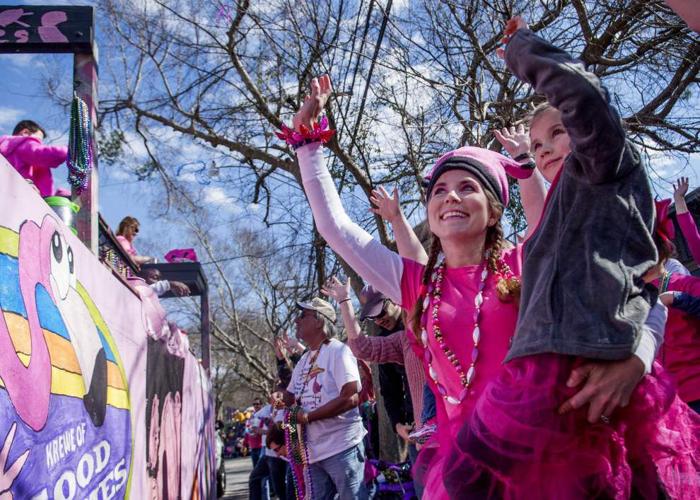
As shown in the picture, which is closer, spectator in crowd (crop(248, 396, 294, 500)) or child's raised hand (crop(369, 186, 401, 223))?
child's raised hand (crop(369, 186, 401, 223))

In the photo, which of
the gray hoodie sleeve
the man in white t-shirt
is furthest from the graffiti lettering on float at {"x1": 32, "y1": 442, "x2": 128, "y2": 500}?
the gray hoodie sleeve

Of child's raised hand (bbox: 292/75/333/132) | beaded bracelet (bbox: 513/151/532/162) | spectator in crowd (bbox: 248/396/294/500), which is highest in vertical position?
child's raised hand (bbox: 292/75/333/132)

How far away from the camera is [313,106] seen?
100 inches

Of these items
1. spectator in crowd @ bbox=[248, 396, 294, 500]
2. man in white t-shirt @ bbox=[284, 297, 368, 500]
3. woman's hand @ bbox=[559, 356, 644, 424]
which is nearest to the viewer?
woman's hand @ bbox=[559, 356, 644, 424]

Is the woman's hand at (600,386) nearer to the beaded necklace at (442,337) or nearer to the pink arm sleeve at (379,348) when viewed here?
the beaded necklace at (442,337)

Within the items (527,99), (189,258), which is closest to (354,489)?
(527,99)

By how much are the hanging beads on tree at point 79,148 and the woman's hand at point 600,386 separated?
3.25m

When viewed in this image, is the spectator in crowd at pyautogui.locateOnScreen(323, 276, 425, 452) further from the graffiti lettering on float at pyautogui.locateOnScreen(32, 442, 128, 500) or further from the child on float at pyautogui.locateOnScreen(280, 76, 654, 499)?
the child on float at pyautogui.locateOnScreen(280, 76, 654, 499)

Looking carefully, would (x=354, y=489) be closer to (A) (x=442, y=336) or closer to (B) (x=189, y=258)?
(A) (x=442, y=336)

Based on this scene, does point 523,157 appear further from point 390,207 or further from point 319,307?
point 319,307

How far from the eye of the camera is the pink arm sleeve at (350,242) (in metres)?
2.27

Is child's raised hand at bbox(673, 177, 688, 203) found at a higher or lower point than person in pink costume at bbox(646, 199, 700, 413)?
higher

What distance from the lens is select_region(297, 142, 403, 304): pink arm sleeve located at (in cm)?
227

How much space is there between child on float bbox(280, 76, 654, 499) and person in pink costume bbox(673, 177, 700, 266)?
2.25 metres
